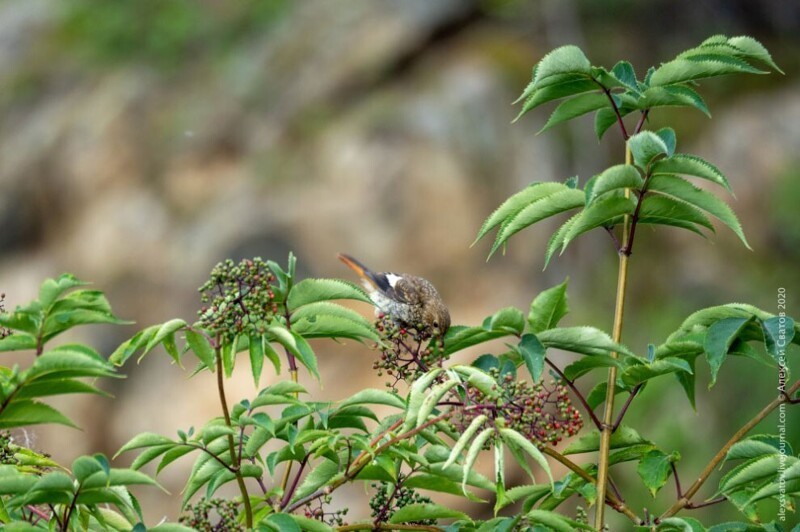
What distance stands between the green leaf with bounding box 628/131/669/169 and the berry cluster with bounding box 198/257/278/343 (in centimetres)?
65

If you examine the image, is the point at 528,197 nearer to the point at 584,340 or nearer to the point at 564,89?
the point at 564,89

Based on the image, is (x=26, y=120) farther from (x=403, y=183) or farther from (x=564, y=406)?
(x=564, y=406)

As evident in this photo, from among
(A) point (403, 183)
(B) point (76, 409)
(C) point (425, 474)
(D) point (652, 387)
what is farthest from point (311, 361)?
(B) point (76, 409)

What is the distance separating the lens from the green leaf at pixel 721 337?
6.21 feet

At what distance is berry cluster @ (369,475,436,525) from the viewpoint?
1.88m

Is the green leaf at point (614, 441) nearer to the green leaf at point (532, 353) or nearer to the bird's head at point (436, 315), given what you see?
the green leaf at point (532, 353)

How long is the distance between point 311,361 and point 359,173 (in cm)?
771

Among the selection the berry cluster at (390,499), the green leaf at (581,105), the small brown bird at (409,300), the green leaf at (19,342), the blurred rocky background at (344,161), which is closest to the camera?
the green leaf at (19,342)

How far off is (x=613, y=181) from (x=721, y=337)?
1.15 ft

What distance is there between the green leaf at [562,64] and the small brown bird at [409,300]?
1.90ft

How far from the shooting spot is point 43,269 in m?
10.4

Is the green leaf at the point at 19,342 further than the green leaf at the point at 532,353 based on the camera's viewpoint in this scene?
No

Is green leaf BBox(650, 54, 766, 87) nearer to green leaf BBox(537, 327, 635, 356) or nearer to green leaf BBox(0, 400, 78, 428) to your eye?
green leaf BBox(537, 327, 635, 356)

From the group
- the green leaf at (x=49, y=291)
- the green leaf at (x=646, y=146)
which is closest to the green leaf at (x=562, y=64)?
the green leaf at (x=646, y=146)
